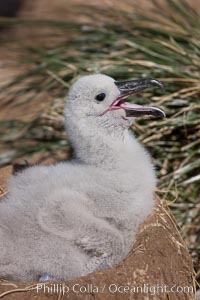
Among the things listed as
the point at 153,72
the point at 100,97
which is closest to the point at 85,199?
the point at 100,97

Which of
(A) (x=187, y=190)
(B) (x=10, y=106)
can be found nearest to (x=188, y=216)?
(A) (x=187, y=190)

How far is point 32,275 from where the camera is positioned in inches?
142

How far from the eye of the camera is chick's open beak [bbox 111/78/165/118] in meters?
3.88

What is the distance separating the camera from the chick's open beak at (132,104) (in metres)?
3.88

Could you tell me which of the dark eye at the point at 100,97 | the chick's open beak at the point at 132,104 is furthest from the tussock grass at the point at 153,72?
the dark eye at the point at 100,97

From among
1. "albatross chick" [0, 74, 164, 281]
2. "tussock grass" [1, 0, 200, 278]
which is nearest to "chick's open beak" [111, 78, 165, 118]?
"albatross chick" [0, 74, 164, 281]

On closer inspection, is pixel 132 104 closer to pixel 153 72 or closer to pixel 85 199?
pixel 85 199

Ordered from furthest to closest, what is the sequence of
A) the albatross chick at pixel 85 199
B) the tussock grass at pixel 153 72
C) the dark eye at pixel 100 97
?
the tussock grass at pixel 153 72 → the dark eye at pixel 100 97 → the albatross chick at pixel 85 199

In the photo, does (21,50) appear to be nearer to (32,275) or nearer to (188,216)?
(188,216)

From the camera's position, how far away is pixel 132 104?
3.95 m

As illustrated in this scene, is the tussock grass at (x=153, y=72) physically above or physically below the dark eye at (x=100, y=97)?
below

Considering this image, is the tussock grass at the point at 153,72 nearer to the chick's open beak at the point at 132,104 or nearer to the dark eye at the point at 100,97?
the chick's open beak at the point at 132,104

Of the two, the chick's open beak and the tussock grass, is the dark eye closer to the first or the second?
the chick's open beak

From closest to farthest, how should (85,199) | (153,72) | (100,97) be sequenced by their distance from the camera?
(85,199) < (100,97) < (153,72)
